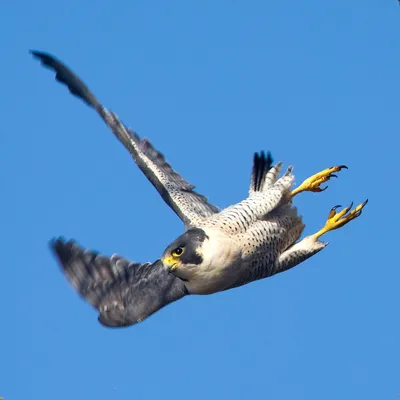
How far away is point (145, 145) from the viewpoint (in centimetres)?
1669

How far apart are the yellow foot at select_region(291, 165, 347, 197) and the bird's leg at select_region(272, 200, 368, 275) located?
36 cm

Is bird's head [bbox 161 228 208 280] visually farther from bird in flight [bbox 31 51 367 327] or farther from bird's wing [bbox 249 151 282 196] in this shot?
bird's wing [bbox 249 151 282 196]

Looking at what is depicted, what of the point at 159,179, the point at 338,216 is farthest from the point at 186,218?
the point at 338,216

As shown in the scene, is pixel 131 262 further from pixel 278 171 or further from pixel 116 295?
pixel 278 171

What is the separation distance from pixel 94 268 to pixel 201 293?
232cm

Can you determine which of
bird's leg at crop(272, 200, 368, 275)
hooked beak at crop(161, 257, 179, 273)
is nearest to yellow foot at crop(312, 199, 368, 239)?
bird's leg at crop(272, 200, 368, 275)

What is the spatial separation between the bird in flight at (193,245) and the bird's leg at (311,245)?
12 mm

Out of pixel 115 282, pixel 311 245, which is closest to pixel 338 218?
pixel 311 245

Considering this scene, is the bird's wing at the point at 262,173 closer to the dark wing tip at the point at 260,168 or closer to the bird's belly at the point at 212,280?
the dark wing tip at the point at 260,168

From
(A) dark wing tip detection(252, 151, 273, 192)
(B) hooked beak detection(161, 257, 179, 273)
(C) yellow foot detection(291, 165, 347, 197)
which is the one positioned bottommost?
(B) hooked beak detection(161, 257, 179, 273)

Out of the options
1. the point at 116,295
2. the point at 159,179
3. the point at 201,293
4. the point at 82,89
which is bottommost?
the point at 201,293

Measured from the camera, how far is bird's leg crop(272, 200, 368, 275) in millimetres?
14992

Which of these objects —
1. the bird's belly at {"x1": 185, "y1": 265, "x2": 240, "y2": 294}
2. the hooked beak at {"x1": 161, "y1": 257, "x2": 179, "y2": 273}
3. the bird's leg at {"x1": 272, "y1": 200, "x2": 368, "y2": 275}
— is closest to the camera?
the hooked beak at {"x1": 161, "y1": 257, "x2": 179, "y2": 273}

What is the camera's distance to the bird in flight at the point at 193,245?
1388 cm
